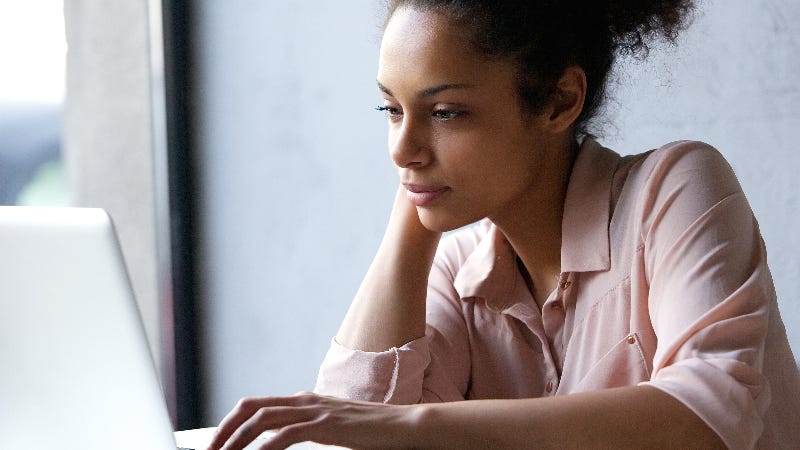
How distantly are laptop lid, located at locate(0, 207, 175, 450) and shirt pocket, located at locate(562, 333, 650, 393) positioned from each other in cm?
55

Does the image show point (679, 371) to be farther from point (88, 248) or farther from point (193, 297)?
point (193, 297)

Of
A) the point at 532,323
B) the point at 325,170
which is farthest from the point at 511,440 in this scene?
the point at 325,170

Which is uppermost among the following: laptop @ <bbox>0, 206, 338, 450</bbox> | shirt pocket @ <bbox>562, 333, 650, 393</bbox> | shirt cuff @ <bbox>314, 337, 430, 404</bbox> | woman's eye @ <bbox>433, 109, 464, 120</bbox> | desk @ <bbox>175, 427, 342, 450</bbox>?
woman's eye @ <bbox>433, 109, 464, 120</bbox>

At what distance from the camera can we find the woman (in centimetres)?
106

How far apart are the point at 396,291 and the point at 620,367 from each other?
0.33m

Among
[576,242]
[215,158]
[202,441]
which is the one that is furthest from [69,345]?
[215,158]

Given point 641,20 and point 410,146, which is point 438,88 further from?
point 641,20

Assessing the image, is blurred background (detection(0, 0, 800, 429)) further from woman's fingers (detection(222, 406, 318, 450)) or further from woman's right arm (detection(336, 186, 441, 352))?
woman's fingers (detection(222, 406, 318, 450))

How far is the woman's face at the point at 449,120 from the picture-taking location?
127 cm

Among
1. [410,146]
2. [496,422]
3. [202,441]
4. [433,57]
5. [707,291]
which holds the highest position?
[433,57]

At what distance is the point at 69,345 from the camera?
97 centimetres

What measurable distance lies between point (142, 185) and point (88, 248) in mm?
1820

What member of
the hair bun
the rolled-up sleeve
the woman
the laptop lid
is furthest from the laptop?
the hair bun

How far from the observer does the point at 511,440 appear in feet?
3.42
